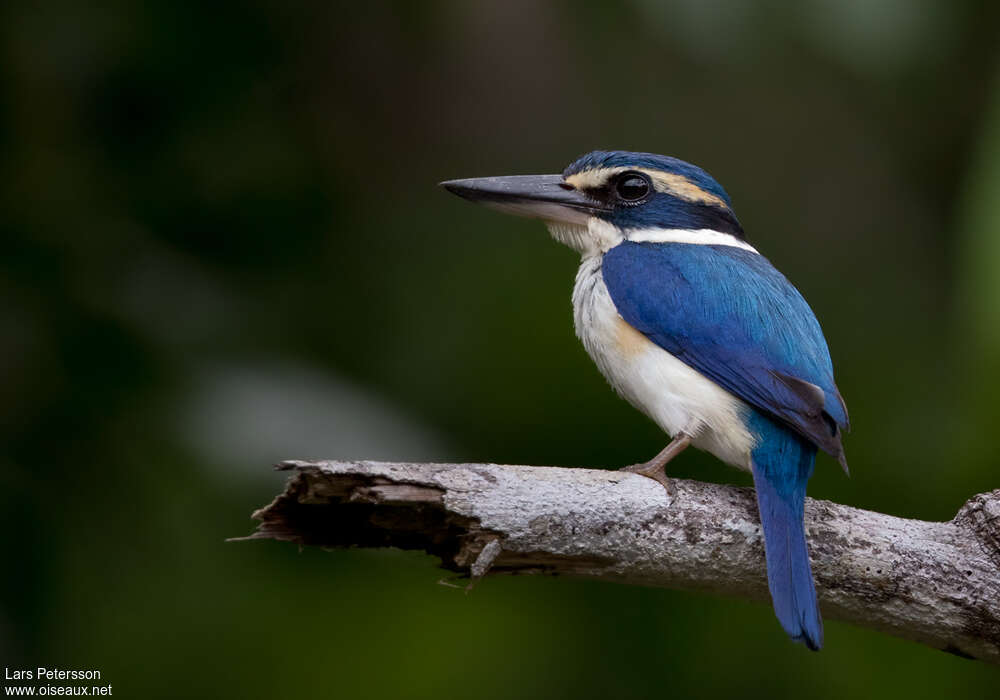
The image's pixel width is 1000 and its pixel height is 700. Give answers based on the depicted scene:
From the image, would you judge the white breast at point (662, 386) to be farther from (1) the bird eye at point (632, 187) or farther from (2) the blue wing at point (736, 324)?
(1) the bird eye at point (632, 187)

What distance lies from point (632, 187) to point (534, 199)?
0.92 ft

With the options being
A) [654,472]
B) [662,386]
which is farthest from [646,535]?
[662,386]

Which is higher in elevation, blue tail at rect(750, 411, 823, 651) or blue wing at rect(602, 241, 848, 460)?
blue wing at rect(602, 241, 848, 460)

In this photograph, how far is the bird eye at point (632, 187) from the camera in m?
3.57

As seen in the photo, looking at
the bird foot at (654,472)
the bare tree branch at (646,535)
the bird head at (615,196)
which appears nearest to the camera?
the bare tree branch at (646,535)

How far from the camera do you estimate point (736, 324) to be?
3088 millimetres

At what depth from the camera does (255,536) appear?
2.35m

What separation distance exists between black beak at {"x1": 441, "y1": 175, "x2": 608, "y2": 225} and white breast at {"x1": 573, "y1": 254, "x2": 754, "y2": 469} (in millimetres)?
289

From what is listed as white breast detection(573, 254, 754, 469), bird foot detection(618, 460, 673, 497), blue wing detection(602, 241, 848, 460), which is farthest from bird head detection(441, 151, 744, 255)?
bird foot detection(618, 460, 673, 497)

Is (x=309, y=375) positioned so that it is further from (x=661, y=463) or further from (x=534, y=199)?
(x=661, y=463)

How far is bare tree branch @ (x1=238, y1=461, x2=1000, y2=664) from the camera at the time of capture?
236 centimetres

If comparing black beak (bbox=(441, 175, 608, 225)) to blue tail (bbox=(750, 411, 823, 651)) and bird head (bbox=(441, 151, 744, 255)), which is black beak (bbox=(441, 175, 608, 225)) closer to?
bird head (bbox=(441, 151, 744, 255))

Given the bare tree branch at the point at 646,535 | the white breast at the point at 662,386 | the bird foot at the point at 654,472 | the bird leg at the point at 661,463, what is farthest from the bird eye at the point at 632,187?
the bare tree branch at the point at 646,535

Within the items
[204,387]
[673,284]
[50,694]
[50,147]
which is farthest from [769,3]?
[50,694]
